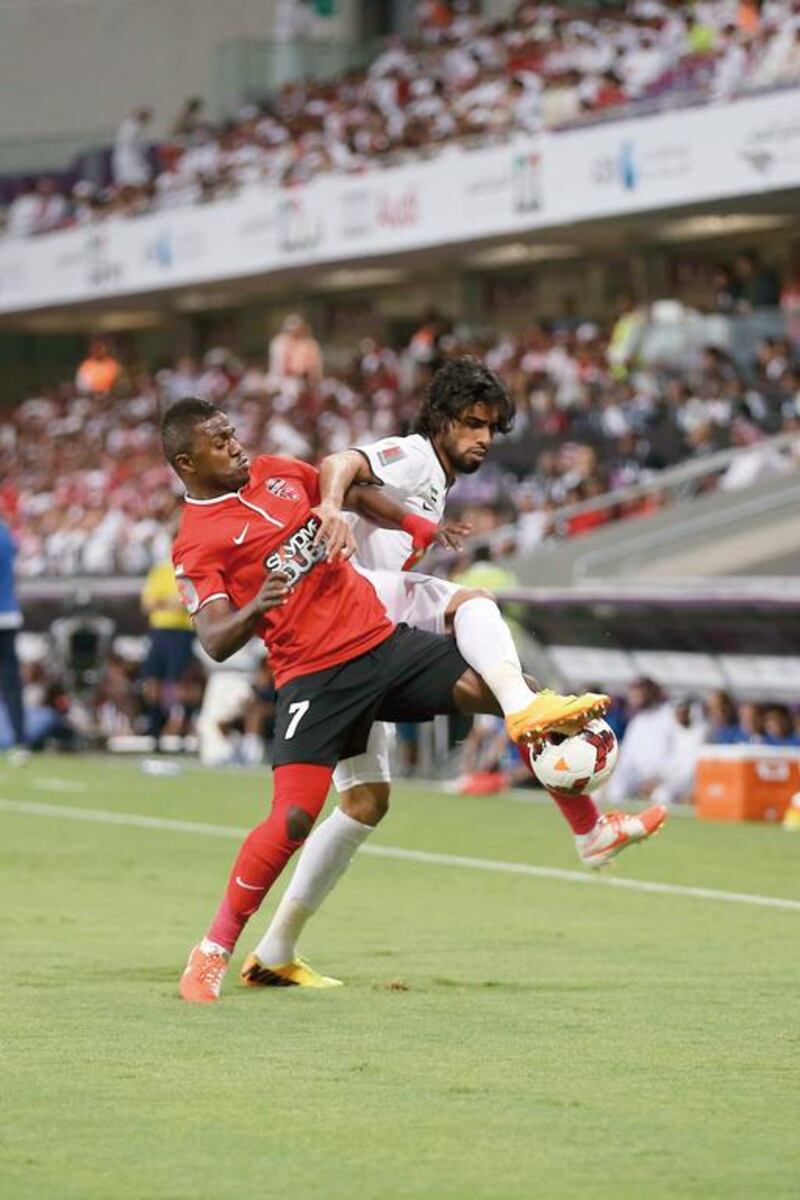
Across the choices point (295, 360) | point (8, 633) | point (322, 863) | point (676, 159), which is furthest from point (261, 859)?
point (295, 360)

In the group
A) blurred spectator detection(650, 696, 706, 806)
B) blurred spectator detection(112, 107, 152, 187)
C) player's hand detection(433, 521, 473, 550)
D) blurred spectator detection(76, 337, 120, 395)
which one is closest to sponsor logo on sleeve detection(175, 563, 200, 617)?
player's hand detection(433, 521, 473, 550)

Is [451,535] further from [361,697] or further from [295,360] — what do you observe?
[295,360]

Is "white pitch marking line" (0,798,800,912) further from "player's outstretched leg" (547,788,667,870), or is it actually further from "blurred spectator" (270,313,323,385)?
"blurred spectator" (270,313,323,385)

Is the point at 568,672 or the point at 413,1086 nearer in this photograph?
the point at 413,1086

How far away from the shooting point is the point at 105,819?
15.8 m

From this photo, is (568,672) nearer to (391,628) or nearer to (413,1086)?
(391,628)

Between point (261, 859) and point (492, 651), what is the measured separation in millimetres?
917

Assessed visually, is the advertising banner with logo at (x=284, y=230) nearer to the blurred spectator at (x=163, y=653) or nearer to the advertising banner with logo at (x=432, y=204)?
the advertising banner with logo at (x=432, y=204)

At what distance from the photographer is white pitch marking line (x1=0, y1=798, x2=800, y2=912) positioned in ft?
36.8

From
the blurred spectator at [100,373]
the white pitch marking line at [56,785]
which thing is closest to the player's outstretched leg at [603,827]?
the white pitch marking line at [56,785]

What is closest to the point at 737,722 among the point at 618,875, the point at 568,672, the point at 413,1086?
the point at 568,672

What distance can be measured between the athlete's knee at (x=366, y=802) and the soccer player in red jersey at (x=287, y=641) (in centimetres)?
19

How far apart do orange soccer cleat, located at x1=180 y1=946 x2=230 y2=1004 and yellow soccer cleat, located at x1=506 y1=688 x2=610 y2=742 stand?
1133mm

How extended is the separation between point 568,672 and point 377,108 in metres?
18.0
